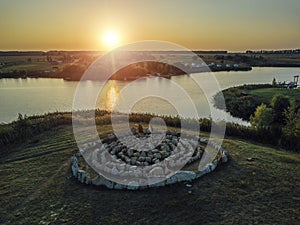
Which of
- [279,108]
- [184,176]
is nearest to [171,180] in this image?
[184,176]

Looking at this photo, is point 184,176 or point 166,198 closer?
point 166,198

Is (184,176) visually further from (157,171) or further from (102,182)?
(102,182)

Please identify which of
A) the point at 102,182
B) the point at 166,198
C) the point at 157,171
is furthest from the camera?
the point at 157,171

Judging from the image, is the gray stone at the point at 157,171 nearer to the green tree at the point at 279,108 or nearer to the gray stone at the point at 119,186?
the gray stone at the point at 119,186

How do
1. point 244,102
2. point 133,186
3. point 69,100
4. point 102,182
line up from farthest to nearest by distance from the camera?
point 69,100 → point 244,102 → point 102,182 → point 133,186

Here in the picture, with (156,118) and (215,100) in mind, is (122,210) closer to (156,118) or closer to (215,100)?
(156,118)

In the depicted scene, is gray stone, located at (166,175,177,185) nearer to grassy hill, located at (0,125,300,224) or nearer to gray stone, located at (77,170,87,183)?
grassy hill, located at (0,125,300,224)

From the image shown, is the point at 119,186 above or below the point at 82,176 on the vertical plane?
below

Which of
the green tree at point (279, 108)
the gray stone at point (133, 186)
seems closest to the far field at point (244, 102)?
the green tree at point (279, 108)

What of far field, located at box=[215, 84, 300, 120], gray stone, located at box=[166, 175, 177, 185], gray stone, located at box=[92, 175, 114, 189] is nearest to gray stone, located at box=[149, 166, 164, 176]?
gray stone, located at box=[166, 175, 177, 185]
